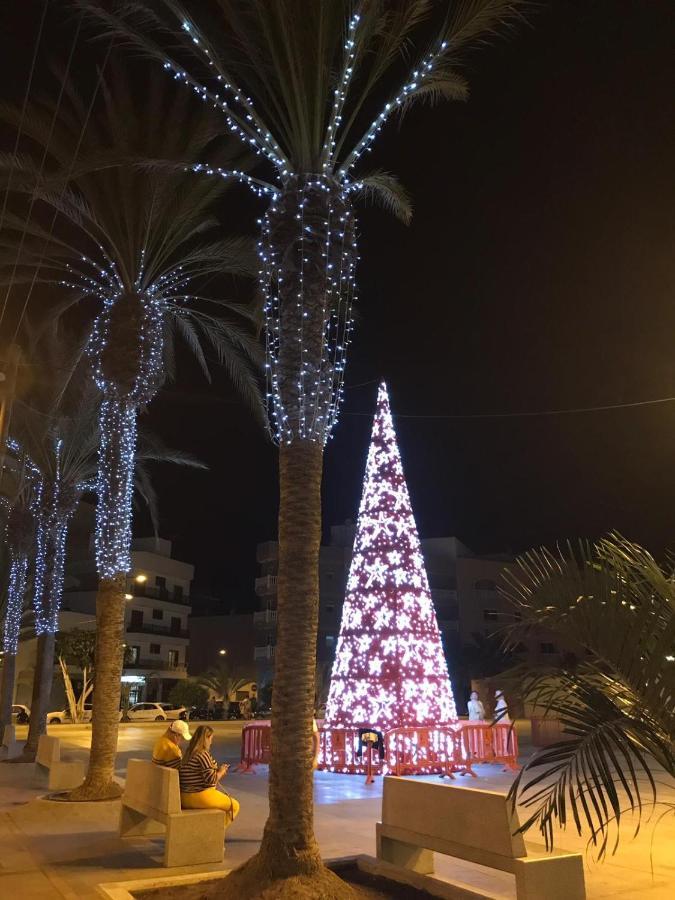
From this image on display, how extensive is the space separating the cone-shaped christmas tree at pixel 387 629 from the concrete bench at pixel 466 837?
826 centimetres

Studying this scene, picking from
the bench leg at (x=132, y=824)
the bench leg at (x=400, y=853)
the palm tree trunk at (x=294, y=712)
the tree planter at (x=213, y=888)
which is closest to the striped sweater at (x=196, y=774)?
the bench leg at (x=132, y=824)

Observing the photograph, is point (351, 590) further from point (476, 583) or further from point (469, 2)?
point (476, 583)

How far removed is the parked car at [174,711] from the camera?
1587 inches

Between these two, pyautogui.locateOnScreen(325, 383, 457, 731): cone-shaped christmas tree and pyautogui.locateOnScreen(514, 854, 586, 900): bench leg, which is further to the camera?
pyautogui.locateOnScreen(325, 383, 457, 731): cone-shaped christmas tree

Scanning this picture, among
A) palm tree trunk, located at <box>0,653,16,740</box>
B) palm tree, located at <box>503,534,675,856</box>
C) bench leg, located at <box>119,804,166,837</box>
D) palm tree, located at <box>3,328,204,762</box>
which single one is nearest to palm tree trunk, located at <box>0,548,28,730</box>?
palm tree trunk, located at <box>0,653,16,740</box>

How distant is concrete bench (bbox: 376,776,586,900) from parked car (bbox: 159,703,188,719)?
35.2 m

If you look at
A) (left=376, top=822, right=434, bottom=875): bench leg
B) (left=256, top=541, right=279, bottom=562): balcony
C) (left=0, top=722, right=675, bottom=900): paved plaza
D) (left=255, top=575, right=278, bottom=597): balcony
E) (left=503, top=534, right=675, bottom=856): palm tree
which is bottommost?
(left=0, top=722, right=675, bottom=900): paved plaza

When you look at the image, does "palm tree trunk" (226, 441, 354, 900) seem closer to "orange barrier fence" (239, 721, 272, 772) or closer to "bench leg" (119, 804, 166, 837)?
"bench leg" (119, 804, 166, 837)

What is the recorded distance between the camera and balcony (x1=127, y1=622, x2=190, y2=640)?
53.7m

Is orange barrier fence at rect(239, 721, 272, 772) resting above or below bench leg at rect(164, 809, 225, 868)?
above

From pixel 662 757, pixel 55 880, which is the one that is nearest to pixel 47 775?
pixel 55 880

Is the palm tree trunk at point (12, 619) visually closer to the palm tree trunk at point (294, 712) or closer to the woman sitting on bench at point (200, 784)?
the woman sitting on bench at point (200, 784)

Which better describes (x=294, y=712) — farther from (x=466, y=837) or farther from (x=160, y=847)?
(x=160, y=847)

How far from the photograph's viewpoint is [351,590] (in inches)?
637
